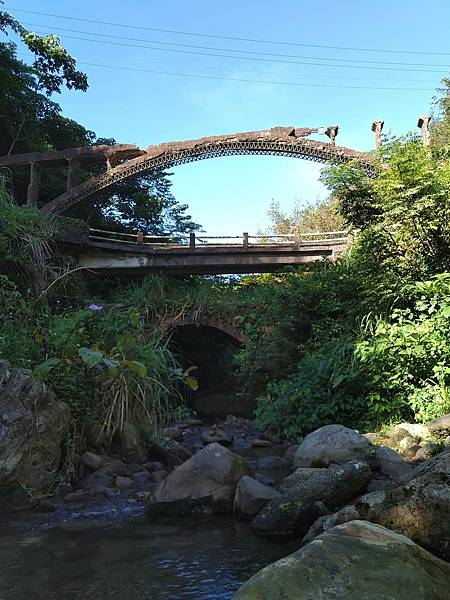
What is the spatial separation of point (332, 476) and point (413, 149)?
5762 mm

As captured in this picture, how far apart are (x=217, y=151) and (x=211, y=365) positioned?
23.5ft

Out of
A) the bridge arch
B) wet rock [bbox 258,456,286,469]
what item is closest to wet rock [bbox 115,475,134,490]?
wet rock [bbox 258,456,286,469]

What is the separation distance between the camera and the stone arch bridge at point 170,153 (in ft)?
57.3

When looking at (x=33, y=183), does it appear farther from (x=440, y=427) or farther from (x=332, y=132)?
(x=440, y=427)

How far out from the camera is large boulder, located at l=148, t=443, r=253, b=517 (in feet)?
16.1

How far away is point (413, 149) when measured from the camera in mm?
8344

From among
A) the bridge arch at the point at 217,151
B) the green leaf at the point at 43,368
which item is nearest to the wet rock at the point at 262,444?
the green leaf at the point at 43,368

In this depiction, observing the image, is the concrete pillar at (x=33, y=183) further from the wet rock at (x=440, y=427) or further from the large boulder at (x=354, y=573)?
the large boulder at (x=354, y=573)

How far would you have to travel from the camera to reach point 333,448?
5645 millimetres

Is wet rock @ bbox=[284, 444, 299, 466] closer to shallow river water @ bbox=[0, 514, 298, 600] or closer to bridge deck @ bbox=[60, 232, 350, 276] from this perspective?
shallow river water @ bbox=[0, 514, 298, 600]

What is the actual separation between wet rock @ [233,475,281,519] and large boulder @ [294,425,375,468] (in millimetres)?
919

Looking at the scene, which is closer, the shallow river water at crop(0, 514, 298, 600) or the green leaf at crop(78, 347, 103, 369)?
the shallow river water at crop(0, 514, 298, 600)

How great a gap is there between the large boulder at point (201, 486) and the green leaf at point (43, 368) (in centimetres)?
160

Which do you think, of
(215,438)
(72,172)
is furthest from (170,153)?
(215,438)
